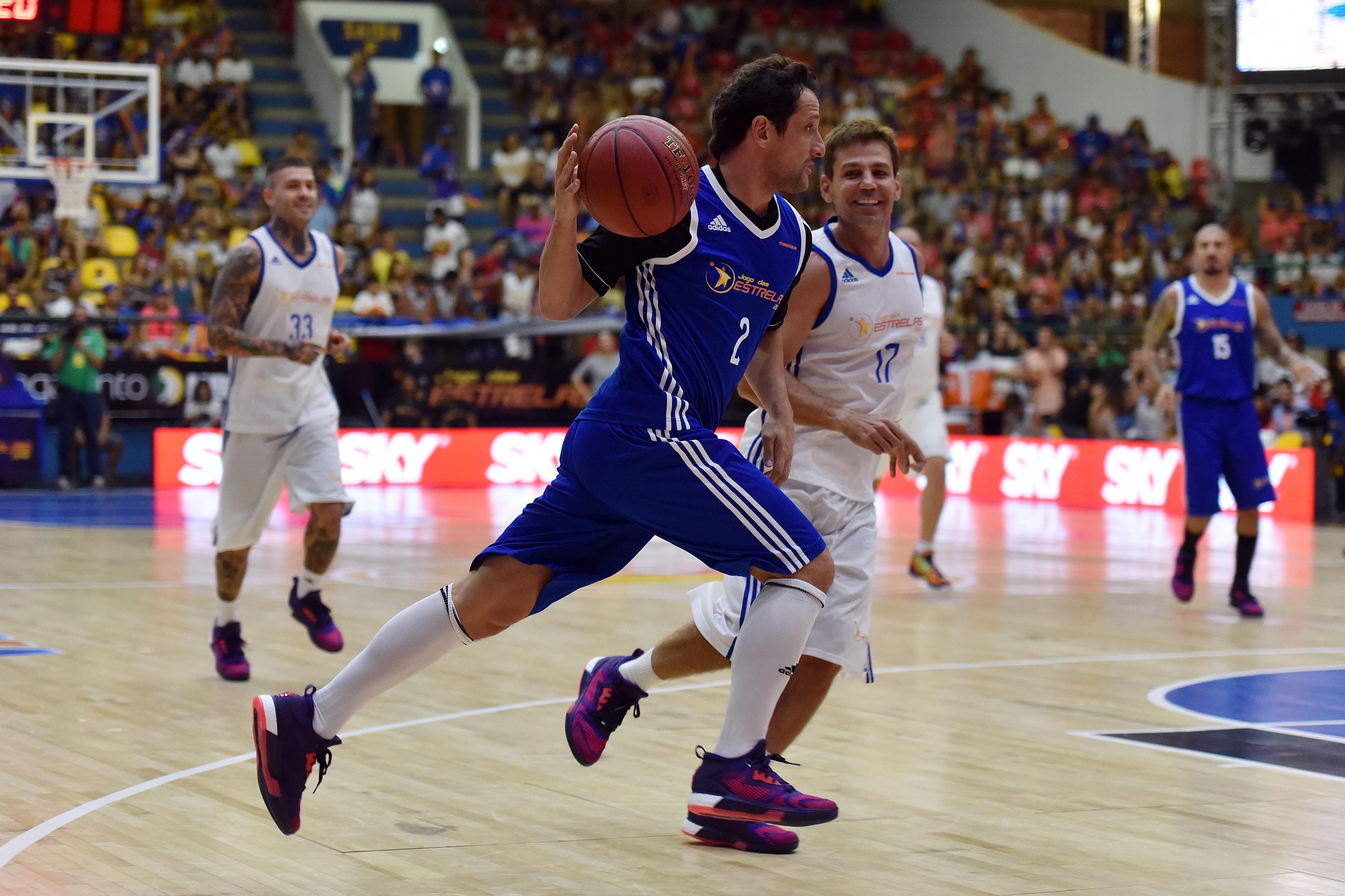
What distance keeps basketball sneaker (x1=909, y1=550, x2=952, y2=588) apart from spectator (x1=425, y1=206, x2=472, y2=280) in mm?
12634

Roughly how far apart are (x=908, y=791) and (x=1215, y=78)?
22.7 metres

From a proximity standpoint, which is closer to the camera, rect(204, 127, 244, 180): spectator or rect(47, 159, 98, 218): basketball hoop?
rect(47, 159, 98, 218): basketball hoop

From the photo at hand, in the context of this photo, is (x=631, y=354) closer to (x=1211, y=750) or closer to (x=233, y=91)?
(x=1211, y=750)

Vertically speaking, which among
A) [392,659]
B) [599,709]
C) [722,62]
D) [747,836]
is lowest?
[747,836]

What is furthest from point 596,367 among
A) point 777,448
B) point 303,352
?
point 777,448

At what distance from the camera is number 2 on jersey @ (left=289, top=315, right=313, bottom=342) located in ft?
23.1

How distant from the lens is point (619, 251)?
13.1 feet

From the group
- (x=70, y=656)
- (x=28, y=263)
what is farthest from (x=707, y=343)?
(x=28, y=263)

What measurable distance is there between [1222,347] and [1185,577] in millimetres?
1309

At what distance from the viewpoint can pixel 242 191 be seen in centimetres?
2134

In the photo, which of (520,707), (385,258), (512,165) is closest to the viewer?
(520,707)

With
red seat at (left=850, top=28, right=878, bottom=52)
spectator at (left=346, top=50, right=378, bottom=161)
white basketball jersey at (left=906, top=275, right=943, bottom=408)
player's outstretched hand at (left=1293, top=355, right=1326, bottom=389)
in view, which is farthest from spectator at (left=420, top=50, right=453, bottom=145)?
player's outstretched hand at (left=1293, top=355, right=1326, bottom=389)

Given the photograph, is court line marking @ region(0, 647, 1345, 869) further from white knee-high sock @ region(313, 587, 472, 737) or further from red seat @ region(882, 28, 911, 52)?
red seat @ region(882, 28, 911, 52)

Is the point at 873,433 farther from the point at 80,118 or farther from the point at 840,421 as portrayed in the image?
the point at 80,118
